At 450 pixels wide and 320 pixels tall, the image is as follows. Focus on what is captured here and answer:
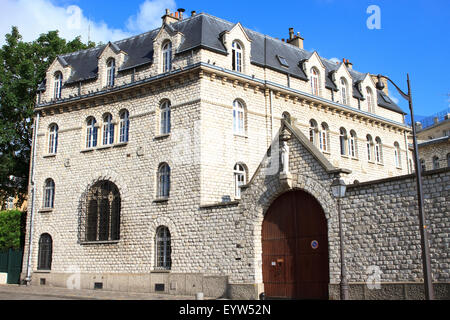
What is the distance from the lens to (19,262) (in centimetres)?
2908

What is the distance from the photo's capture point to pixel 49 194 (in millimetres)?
28062

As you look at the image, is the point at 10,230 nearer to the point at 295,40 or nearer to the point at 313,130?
the point at 313,130

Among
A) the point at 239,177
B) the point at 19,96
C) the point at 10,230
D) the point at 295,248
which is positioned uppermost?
the point at 19,96

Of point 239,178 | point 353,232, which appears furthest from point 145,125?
point 353,232

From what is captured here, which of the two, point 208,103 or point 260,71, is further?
point 260,71

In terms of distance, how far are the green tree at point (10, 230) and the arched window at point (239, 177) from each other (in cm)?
1600

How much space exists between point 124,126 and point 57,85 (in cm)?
634

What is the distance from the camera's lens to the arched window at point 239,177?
23.6 m

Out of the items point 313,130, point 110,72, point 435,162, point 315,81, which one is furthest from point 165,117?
point 435,162

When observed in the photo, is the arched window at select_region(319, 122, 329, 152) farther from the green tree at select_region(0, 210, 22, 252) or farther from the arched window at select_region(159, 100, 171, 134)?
the green tree at select_region(0, 210, 22, 252)

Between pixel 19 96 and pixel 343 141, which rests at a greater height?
pixel 19 96
